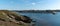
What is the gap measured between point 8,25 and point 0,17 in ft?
12.0

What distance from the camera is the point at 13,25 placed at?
2225cm

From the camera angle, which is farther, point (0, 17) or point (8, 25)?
point (0, 17)

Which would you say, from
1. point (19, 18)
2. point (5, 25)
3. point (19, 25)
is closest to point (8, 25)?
point (5, 25)

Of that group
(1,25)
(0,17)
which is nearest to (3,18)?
(0,17)

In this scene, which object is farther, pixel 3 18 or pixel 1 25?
pixel 3 18

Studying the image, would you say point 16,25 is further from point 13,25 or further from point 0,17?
point 0,17

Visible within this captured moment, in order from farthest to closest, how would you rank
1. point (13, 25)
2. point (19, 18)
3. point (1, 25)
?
point (19, 18), point (13, 25), point (1, 25)

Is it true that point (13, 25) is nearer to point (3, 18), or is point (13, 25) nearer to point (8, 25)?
point (8, 25)

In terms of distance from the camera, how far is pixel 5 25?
826 inches

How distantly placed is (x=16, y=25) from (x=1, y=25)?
2.98m

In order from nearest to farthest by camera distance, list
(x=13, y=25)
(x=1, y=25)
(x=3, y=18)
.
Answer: (x=1, y=25)
(x=13, y=25)
(x=3, y=18)

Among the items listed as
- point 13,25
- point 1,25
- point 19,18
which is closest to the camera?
point 1,25

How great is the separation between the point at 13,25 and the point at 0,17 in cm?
321

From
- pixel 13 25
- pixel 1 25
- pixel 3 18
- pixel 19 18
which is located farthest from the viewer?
pixel 19 18
